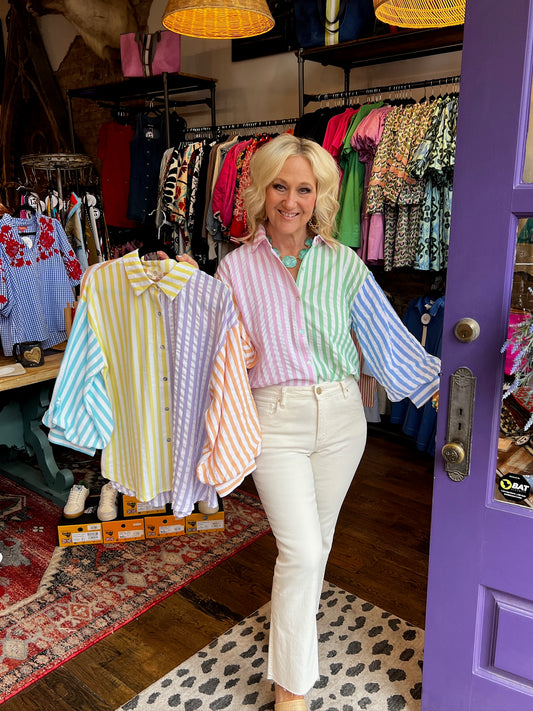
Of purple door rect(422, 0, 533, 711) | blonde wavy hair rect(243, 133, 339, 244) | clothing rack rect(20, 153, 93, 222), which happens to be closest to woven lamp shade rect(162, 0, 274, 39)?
blonde wavy hair rect(243, 133, 339, 244)

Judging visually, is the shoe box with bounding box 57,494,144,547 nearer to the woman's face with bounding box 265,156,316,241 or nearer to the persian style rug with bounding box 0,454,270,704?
the persian style rug with bounding box 0,454,270,704

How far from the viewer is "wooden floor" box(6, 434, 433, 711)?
6.21ft

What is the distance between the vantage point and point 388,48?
11.7 feet

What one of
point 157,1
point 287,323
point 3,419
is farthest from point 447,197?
point 157,1

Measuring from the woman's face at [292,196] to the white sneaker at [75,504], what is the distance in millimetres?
1688

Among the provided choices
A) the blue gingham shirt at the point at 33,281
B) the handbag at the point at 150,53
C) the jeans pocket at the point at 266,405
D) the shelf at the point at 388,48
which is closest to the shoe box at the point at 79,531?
the blue gingham shirt at the point at 33,281

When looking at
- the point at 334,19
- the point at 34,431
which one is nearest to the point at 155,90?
the point at 334,19

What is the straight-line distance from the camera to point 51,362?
2910 millimetres

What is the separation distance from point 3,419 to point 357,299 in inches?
84.3

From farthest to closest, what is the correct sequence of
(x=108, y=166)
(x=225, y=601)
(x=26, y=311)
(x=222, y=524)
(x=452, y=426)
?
(x=108, y=166), (x=26, y=311), (x=222, y=524), (x=225, y=601), (x=452, y=426)

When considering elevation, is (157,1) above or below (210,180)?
above

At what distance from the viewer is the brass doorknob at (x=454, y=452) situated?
55.7 inches

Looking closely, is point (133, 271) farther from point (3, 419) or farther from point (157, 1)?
point (157, 1)

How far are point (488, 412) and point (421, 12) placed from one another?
1670mm
